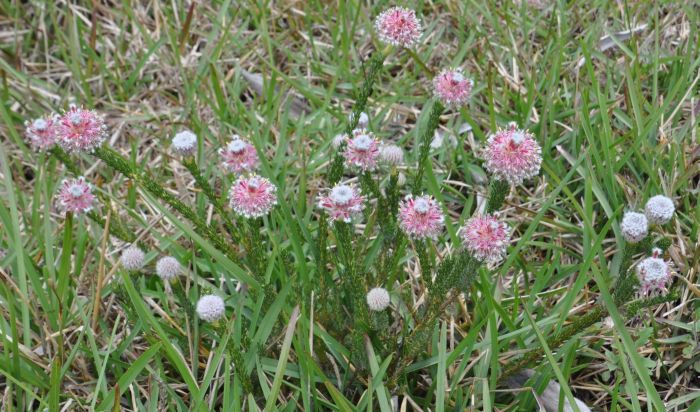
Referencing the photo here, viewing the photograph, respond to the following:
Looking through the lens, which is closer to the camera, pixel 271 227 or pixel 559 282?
pixel 559 282

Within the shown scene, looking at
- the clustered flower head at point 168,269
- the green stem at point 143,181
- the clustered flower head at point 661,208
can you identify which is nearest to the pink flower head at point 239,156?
the green stem at point 143,181

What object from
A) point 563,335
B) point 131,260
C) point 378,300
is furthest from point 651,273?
point 131,260

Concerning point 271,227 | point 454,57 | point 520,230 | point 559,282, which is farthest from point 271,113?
point 559,282

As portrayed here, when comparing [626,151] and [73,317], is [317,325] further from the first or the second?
[626,151]

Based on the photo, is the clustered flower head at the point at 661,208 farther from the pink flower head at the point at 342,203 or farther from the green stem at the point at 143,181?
the green stem at the point at 143,181

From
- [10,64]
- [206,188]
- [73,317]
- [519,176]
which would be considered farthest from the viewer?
[10,64]

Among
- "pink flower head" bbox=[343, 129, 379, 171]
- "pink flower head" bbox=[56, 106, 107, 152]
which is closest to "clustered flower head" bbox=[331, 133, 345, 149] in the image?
"pink flower head" bbox=[343, 129, 379, 171]
